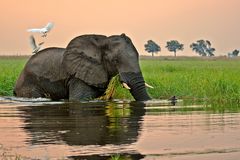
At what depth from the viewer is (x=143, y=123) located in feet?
38.0

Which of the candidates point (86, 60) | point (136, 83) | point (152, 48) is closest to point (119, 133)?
point (136, 83)

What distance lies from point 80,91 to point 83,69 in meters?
0.61

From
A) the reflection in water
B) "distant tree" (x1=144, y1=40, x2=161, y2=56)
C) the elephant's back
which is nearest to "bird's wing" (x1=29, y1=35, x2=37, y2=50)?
A: the elephant's back

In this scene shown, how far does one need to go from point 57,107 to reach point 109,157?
27.5 ft

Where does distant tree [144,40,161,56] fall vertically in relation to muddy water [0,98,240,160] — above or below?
above

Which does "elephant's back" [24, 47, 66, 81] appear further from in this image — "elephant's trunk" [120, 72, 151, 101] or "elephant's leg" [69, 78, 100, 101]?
"elephant's trunk" [120, 72, 151, 101]

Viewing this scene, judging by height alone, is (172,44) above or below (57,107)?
above

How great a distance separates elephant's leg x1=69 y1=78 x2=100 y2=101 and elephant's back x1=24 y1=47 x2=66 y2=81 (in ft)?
2.00

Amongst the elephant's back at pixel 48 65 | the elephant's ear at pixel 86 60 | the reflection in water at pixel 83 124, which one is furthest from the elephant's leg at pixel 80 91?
the reflection in water at pixel 83 124

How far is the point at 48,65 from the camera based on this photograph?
63.5ft

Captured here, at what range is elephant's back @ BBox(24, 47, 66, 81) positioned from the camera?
19156 millimetres

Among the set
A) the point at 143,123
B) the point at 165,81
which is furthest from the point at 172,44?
the point at 143,123

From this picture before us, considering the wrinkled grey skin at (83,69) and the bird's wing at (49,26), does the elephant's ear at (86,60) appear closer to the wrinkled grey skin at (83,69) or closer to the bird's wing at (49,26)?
the wrinkled grey skin at (83,69)

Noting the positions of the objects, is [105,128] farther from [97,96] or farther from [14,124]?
[97,96]
